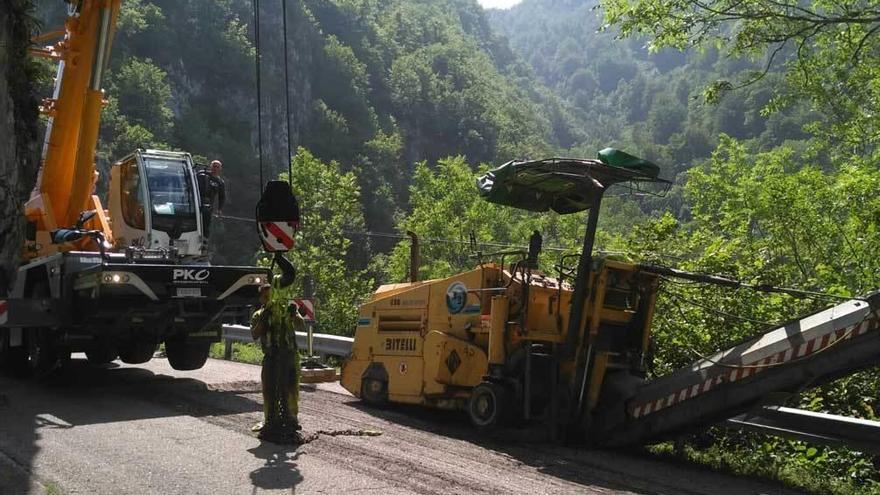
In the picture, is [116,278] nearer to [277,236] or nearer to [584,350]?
[277,236]

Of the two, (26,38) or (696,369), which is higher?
(26,38)

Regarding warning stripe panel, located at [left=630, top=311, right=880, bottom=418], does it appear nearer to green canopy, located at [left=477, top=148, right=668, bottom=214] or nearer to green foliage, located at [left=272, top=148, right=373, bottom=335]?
green canopy, located at [left=477, top=148, right=668, bottom=214]

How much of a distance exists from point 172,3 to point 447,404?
120 metres

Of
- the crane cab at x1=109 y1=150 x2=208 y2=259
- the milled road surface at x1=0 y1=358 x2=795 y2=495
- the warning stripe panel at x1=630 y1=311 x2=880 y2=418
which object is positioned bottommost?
the milled road surface at x1=0 y1=358 x2=795 y2=495

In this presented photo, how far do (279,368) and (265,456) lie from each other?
110 centimetres

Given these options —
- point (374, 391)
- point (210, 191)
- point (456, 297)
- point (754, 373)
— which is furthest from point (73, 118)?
point (754, 373)

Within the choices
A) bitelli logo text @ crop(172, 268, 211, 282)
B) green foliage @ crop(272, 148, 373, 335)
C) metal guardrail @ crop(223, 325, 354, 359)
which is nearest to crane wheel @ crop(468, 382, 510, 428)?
bitelli logo text @ crop(172, 268, 211, 282)

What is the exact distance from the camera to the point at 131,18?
103688 millimetres

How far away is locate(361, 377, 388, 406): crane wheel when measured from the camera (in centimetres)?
1117

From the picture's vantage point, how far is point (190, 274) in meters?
10.9

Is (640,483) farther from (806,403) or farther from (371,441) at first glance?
(806,403)

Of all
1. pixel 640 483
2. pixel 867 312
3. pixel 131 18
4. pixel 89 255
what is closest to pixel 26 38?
pixel 89 255

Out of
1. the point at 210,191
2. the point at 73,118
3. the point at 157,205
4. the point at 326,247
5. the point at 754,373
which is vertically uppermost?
the point at 326,247

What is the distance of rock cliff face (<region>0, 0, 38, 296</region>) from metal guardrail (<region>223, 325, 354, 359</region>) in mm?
7568
